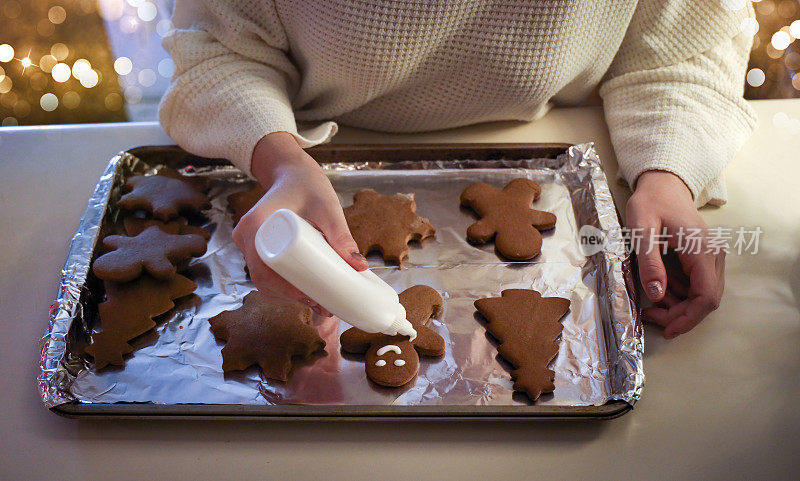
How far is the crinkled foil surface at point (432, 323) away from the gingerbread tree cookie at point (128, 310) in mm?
16

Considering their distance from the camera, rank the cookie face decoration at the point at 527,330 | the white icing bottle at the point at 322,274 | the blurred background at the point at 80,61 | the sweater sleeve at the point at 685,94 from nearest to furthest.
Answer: the white icing bottle at the point at 322,274, the cookie face decoration at the point at 527,330, the sweater sleeve at the point at 685,94, the blurred background at the point at 80,61

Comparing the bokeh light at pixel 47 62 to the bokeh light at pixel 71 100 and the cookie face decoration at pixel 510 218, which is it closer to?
the bokeh light at pixel 71 100

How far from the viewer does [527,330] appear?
839 mm

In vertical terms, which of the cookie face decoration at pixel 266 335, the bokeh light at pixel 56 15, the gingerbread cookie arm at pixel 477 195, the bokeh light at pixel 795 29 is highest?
the bokeh light at pixel 795 29

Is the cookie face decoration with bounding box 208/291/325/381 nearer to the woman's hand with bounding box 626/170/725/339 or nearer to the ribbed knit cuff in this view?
the woman's hand with bounding box 626/170/725/339

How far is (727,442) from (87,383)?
751mm

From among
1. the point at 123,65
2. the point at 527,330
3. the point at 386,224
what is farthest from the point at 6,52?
the point at 527,330

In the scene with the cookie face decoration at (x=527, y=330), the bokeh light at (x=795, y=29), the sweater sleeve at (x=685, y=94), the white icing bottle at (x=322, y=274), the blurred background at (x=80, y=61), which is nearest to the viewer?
the white icing bottle at (x=322, y=274)

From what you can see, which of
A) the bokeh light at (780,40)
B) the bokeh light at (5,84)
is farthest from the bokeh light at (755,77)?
the bokeh light at (5,84)

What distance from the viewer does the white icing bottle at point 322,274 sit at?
655 mm

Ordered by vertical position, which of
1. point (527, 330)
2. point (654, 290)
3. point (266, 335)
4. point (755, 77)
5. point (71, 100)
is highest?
point (755, 77)

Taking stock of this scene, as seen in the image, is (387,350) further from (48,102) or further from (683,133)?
(48,102)

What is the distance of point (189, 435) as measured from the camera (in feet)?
2.50

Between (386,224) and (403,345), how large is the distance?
0.72ft
